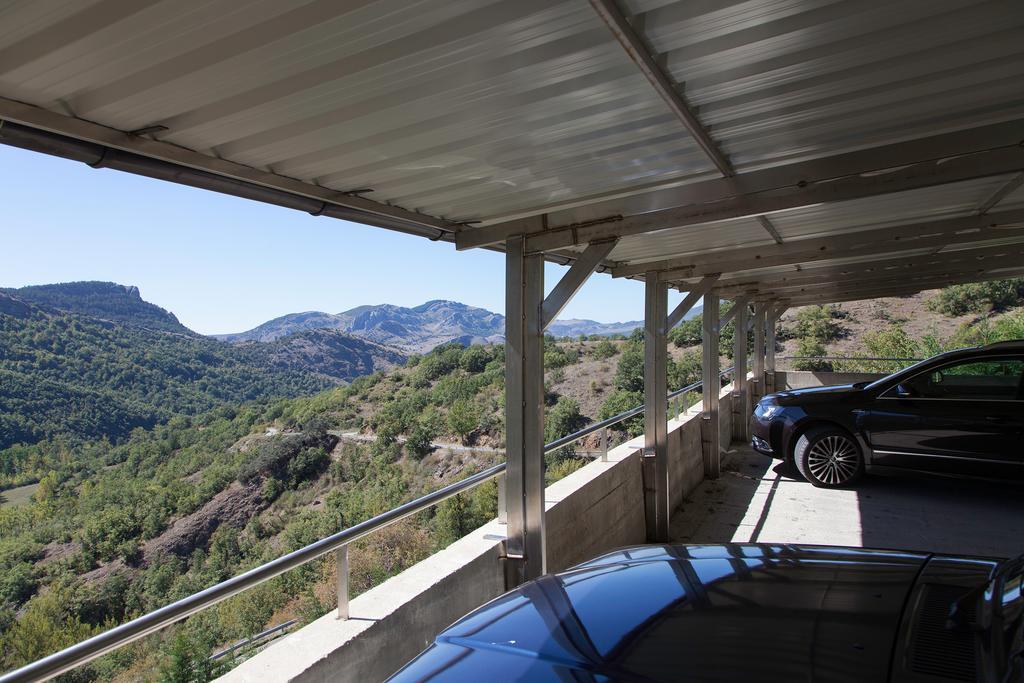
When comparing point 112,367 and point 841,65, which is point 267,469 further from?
point 841,65

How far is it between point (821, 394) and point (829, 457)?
0.73 meters

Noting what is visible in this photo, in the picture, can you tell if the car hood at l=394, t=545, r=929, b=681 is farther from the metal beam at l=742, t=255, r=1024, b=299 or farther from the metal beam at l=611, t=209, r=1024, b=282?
A: the metal beam at l=742, t=255, r=1024, b=299

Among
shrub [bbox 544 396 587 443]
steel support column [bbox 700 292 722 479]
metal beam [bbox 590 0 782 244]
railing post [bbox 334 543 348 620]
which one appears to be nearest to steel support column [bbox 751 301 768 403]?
steel support column [bbox 700 292 722 479]

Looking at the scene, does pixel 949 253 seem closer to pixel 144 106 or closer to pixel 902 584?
pixel 902 584

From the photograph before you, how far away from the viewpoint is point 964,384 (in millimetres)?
6102

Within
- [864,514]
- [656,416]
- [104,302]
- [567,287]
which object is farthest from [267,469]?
[567,287]

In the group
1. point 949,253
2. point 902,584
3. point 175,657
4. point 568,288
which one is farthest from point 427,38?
point 949,253

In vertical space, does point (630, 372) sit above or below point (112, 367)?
below

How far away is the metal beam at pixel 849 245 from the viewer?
4465 mm

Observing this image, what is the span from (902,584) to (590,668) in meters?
0.84

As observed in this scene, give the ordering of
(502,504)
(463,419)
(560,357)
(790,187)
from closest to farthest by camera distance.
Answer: (790,187)
(502,504)
(463,419)
(560,357)

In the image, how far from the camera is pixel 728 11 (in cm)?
155

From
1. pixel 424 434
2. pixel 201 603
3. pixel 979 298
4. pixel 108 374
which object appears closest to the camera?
pixel 201 603

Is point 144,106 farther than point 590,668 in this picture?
Yes
